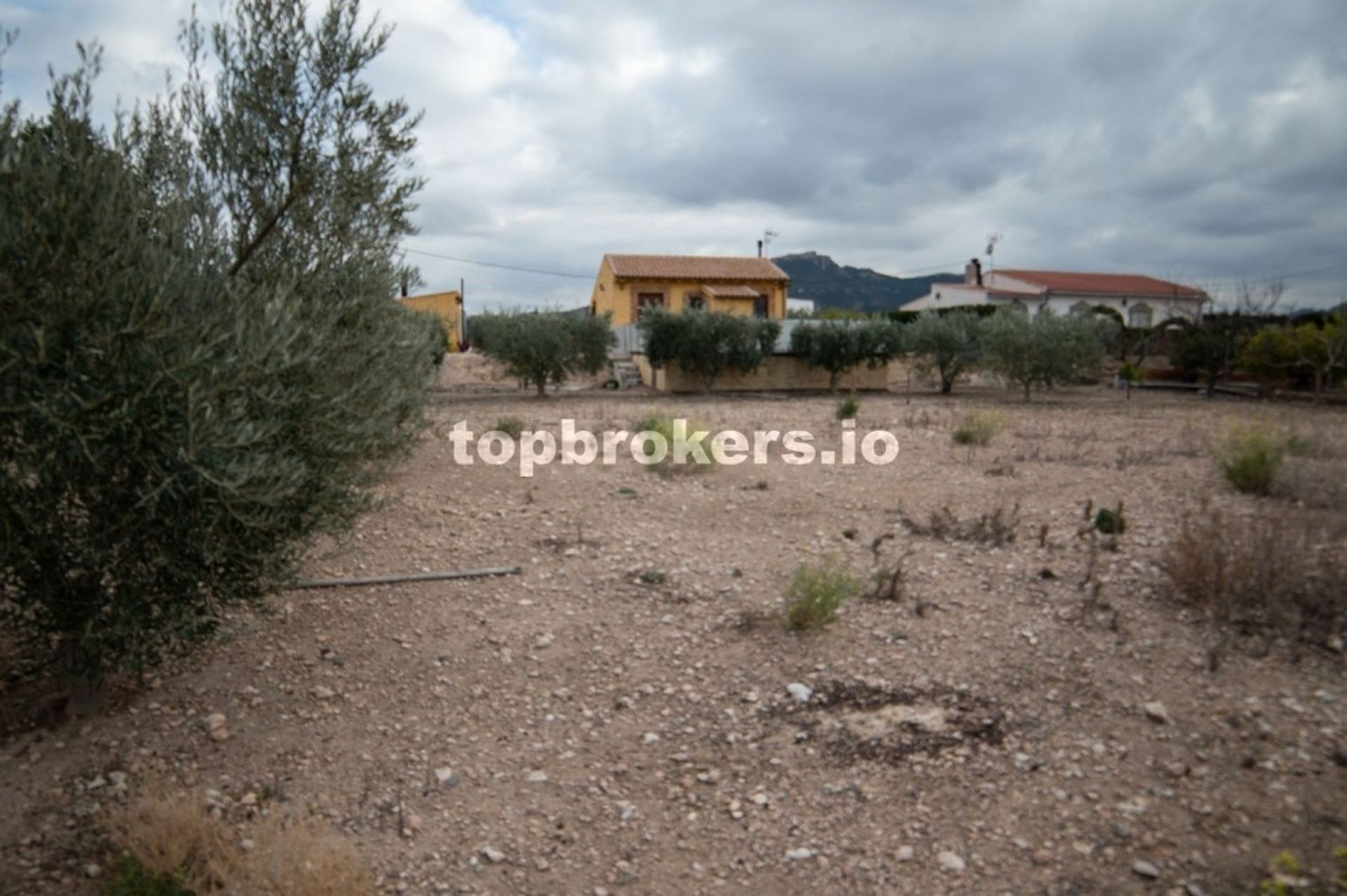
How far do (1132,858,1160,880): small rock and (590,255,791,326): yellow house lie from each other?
103 feet

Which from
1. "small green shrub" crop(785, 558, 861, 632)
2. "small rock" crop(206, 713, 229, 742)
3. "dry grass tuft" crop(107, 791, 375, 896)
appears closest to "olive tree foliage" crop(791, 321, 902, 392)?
"small green shrub" crop(785, 558, 861, 632)

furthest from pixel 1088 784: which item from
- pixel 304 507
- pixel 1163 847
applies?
pixel 304 507

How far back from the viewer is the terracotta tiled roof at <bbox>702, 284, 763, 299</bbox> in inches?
1382

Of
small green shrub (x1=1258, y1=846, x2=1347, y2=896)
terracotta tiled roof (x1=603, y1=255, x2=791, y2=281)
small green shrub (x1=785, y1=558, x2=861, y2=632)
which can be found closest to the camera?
small green shrub (x1=1258, y1=846, x2=1347, y2=896)

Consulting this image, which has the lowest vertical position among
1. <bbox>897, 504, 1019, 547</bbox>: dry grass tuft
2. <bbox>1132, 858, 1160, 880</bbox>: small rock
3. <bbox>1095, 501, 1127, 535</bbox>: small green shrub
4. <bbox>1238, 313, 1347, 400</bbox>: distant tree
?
<bbox>1132, 858, 1160, 880</bbox>: small rock

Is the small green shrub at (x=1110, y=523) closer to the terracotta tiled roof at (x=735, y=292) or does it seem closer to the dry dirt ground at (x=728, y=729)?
the dry dirt ground at (x=728, y=729)

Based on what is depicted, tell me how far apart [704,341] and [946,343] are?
Answer: 20.3 feet

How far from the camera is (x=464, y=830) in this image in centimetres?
359

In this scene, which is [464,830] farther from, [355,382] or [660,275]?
[660,275]

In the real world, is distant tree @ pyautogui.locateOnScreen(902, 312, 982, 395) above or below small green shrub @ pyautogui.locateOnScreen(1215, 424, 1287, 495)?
above

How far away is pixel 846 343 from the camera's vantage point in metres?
23.9

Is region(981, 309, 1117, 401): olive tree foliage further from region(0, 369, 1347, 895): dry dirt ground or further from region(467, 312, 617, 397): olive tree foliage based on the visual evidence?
region(0, 369, 1347, 895): dry dirt ground

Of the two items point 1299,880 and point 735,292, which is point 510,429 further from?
point 735,292

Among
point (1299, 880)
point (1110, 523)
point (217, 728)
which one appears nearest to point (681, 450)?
point (1110, 523)
